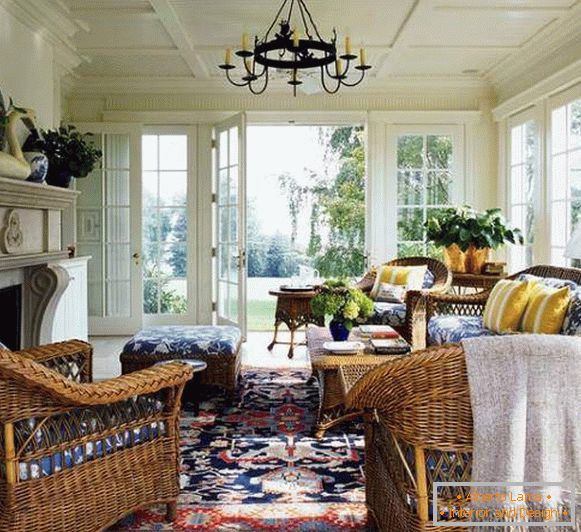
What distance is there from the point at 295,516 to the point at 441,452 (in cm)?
97

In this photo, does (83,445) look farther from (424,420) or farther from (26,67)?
(26,67)

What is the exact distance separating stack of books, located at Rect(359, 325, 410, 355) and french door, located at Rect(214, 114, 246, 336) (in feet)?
8.23

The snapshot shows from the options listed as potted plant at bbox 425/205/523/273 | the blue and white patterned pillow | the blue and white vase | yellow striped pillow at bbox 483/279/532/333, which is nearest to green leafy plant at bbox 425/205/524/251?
potted plant at bbox 425/205/523/273

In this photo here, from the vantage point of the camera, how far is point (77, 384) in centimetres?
203

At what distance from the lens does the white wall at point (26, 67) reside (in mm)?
3898

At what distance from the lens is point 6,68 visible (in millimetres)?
3902

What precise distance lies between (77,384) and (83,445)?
0.25 m

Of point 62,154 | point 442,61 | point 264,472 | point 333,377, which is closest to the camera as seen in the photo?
point 264,472

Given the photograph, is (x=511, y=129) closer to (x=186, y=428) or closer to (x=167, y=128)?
(x=167, y=128)

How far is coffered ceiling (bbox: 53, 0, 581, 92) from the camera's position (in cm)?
461

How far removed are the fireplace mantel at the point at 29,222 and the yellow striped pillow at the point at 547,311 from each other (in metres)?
3.03

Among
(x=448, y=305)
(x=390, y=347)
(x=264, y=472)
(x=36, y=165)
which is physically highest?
(x=36, y=165)

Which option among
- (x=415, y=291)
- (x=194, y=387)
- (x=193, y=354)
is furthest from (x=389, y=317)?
(x=193, y=354)

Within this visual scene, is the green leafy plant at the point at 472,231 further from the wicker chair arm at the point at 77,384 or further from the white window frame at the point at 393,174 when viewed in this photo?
the wicker chair arm at the point at 77,384
